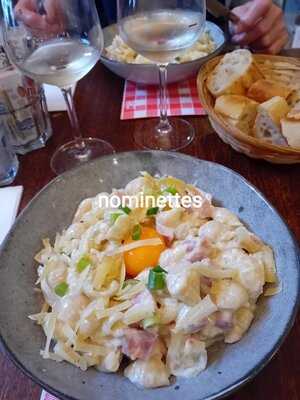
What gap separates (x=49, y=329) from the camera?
662mm

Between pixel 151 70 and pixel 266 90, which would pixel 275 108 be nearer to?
pixel 266 90

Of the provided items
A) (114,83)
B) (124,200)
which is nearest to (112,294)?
(124,200)

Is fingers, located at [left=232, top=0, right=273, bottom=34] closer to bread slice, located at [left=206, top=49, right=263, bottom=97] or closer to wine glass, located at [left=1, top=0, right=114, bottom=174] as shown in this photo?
bread slice, located at [left=206, top=49, right=263, bottom=97]

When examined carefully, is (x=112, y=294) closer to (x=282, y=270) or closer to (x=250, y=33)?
(x=282, y=270)

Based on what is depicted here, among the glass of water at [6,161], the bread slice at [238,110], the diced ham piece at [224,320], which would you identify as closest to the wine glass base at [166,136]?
the bread slice at [238,110]

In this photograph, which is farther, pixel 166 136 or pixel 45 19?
pixel 166 136

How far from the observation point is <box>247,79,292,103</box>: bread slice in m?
1.10

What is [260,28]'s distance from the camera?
1.45 m

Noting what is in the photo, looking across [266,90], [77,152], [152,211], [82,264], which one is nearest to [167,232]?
[152,211]

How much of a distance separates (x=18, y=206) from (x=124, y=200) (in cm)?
30

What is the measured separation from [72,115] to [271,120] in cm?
50

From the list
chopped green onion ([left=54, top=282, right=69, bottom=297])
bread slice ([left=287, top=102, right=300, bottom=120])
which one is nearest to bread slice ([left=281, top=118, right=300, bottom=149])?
bread slice ([left=287, top=102, right=300, bottom=120])

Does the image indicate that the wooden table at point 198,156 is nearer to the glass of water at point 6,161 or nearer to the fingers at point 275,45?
the glass of water at point 6,161

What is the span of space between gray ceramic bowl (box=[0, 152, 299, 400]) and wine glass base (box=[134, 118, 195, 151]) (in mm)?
224
